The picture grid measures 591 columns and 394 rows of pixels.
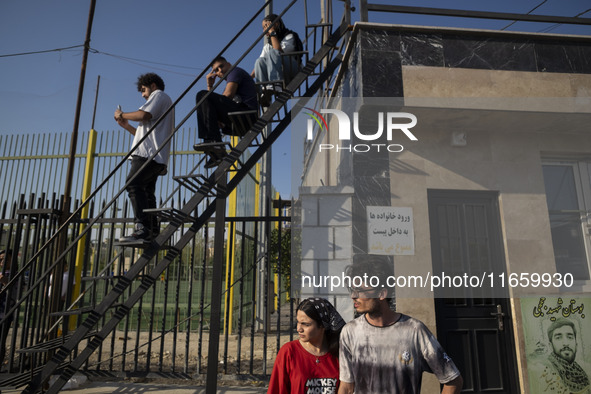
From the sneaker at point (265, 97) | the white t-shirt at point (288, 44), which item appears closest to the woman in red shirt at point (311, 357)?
the sneaker at point (265, 97)

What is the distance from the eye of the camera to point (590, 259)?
5.31m

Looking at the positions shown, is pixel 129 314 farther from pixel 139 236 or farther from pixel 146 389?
pixel 139 236

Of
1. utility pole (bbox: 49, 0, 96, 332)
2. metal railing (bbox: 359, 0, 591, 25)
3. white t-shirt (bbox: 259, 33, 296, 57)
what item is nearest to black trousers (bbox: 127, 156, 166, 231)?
utility pole (bbox: 49, 0, 96, 332)

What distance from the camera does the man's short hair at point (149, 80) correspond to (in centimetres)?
478

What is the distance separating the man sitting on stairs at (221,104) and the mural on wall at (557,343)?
4520 millimetres

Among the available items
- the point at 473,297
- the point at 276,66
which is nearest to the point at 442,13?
the point at 276,66

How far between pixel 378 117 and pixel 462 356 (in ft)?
11.1

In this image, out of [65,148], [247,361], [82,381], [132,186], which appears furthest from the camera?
[65,148]

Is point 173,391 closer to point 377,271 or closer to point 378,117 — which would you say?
point 377,271

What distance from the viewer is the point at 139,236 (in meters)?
4.30

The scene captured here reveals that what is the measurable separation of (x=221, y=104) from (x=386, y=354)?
137 inches

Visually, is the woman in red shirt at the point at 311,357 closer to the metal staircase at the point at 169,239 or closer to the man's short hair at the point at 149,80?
the metal staircase at the point at 169,239

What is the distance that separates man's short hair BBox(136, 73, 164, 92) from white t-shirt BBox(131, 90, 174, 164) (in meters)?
0.18

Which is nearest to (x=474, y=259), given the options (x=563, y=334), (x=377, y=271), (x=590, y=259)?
(x=563, y=334)
